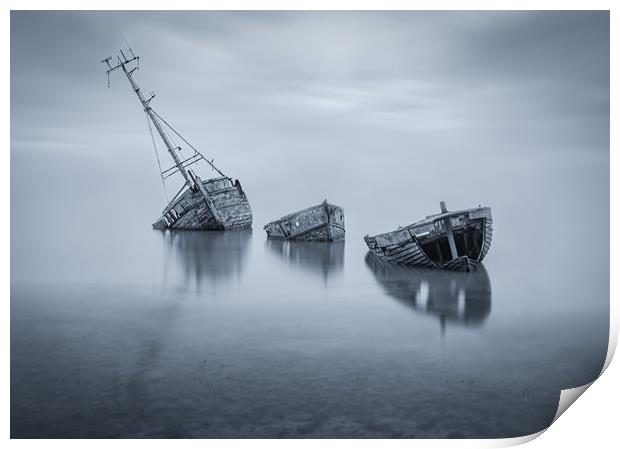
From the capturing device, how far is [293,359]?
9375mm

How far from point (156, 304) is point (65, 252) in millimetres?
11028

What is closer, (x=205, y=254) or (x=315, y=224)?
(x=205, y=254)

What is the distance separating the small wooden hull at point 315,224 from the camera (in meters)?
26.4

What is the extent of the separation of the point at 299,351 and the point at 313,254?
1362 cm

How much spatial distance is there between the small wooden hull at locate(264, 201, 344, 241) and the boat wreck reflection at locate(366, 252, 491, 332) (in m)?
6.66

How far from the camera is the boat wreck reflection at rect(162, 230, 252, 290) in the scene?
18.3m

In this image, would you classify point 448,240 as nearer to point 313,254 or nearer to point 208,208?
point 313,254

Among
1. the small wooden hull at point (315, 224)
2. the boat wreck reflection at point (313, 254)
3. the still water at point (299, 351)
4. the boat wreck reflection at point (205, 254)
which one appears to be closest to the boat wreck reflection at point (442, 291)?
Result: the still water at point (299, 351)

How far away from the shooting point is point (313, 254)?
922 inches

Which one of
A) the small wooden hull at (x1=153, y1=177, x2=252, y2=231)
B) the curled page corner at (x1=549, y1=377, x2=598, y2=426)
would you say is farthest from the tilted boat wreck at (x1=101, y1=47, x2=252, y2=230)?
the curled page corner at (x1=549, y1=377, x2=598, y2=426)

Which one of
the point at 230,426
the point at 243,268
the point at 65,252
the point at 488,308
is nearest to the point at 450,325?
the point at 488,308

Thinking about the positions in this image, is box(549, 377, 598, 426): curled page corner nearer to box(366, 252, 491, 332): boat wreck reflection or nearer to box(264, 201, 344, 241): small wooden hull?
box(366, 252, 491, 332): boat wreck reflection

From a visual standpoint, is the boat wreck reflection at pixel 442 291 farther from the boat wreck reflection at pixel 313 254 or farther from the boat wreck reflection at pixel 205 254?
the boat wreck reflection at pixel 205 254

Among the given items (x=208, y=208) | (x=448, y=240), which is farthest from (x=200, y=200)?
(x=448, y=240)
